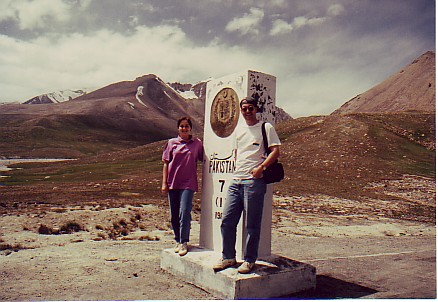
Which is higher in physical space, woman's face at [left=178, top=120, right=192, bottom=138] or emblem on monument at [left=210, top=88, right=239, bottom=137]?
emblem on monument at [left=210, top=88, right=239, bottom=137]

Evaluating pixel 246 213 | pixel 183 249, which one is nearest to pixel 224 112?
pixel 246 213

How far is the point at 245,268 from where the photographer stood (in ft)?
18.6

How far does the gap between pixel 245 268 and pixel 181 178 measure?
1875 millimetres

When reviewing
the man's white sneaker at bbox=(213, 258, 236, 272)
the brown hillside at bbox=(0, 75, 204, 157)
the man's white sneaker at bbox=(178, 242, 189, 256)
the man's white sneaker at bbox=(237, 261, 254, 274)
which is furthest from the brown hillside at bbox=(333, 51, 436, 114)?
the brown hillside at bbox=(0, 75, 204, 157)

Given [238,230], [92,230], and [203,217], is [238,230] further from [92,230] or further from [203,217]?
[92,230]

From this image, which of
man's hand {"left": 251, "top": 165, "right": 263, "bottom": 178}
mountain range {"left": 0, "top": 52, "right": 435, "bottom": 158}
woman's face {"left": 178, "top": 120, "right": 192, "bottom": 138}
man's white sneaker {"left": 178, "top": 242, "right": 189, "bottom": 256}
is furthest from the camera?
mountain range {"left": 0, "top": 52, "right": 435, "bottom": 158}

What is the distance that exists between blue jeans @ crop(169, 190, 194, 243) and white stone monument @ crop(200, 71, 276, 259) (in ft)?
1.51

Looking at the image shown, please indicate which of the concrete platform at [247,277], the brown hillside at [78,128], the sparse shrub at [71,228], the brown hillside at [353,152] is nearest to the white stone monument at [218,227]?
the concrete platform at [247,277]

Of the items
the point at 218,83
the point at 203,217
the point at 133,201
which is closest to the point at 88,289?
the point at 203,217

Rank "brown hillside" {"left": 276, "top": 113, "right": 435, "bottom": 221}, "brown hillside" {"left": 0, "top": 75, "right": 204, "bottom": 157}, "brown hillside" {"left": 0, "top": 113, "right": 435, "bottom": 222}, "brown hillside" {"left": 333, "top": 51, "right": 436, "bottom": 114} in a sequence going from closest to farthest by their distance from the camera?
"brown hillside" {"left": 0, "top": 113, "right": 435, "bottom": 222}, "brown hillside" {"left": 276, "top": 113, "right": 435, "bottom": 221}, "brown hillside" {"left": 333, "top": 51, "right": 436, "bottom": 114}, "brown hillside" {"left": 0, "top": 75, "right": 204, "bottom": 157}

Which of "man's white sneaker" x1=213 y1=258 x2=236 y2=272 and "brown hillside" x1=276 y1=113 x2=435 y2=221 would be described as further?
"brown hillside" x1=276 y1=113 x2=435 y2=221

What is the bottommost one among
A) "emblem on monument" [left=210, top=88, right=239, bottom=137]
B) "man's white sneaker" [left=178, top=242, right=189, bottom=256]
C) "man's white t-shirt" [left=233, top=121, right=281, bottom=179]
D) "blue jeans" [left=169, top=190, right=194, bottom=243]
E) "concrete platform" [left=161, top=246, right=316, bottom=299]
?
"concrete platform" [left=161, top=246, right=316, bottom=299]

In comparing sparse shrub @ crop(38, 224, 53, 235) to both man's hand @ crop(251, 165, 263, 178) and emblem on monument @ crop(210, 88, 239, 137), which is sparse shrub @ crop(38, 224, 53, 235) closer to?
emblem on monument @ crop(210, 88, 239, 137)

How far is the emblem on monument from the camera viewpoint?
6.75 meters
